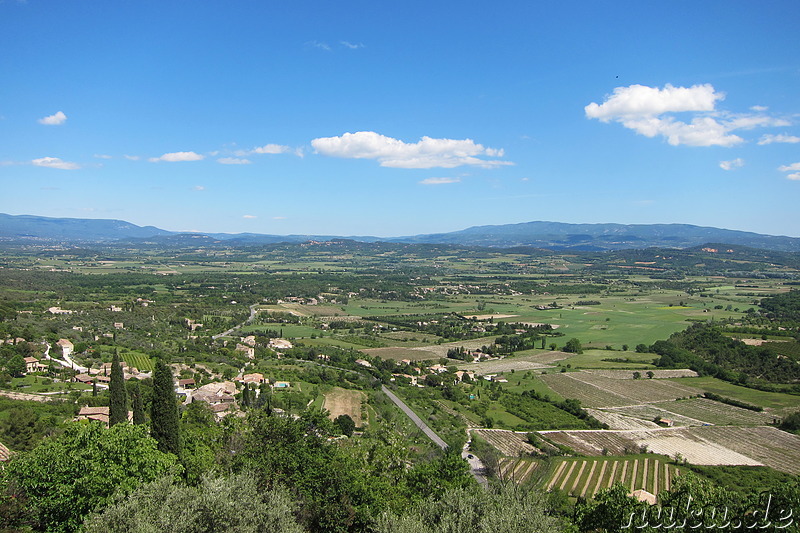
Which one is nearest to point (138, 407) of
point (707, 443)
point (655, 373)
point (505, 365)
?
point (707, 443)

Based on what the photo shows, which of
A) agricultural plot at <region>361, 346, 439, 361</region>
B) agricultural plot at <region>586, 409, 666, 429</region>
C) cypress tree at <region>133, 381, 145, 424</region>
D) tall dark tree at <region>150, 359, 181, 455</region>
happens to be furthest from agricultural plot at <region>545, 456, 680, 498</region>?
agricultural plot at <region>361, 346, 439, 361</region>

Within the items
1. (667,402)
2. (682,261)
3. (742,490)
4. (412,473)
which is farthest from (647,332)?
(682,261)

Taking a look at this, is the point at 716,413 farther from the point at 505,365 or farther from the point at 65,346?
the point at 65,346

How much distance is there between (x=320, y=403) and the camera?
39219mm

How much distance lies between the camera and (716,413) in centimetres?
4244

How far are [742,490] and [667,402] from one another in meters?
19.1

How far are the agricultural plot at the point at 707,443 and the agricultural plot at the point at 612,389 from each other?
23.9 feet

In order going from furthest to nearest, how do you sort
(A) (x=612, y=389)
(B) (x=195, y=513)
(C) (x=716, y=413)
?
(A) (x=612, y=389)
(C) (x=716, y=413)
(B) (x=195, y=513)

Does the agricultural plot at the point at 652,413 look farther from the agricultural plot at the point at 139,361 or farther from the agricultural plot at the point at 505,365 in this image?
the agricultural plot at the point at 139,361

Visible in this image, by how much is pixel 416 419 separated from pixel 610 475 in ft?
45.0

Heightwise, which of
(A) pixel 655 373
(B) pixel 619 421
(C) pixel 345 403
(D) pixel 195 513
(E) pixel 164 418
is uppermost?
(D) pixel 195 513

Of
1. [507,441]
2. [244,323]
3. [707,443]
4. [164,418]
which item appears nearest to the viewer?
[164,418]

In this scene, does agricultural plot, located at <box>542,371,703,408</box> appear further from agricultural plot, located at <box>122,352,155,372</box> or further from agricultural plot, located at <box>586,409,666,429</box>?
agricultural plot, located at <box>122,352,155,372</box>

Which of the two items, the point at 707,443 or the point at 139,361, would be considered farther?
the point at 139,361
